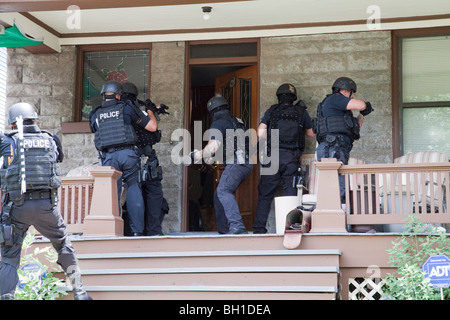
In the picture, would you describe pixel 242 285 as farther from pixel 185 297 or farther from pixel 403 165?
pixel 403 165

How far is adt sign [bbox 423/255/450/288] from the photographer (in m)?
6.45

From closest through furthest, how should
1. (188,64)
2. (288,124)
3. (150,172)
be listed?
(150,172) < (288,124) < (188,64)

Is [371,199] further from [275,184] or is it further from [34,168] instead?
[34,168]

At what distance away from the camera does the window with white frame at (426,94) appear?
9.84 meters

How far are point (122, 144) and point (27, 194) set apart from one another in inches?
85.0

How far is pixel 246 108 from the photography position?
35.5 ft

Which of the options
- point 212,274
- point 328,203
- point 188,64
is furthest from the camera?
point 188,64

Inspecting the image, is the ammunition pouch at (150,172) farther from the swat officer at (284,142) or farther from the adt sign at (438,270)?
the adt sign at (438,270)

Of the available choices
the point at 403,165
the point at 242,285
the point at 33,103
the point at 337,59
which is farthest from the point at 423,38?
the point at 33,103

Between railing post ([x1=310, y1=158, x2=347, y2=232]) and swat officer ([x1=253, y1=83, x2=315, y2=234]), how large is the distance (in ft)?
5.41

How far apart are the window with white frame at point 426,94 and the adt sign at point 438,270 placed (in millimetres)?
3498

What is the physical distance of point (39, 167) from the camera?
6.68m
